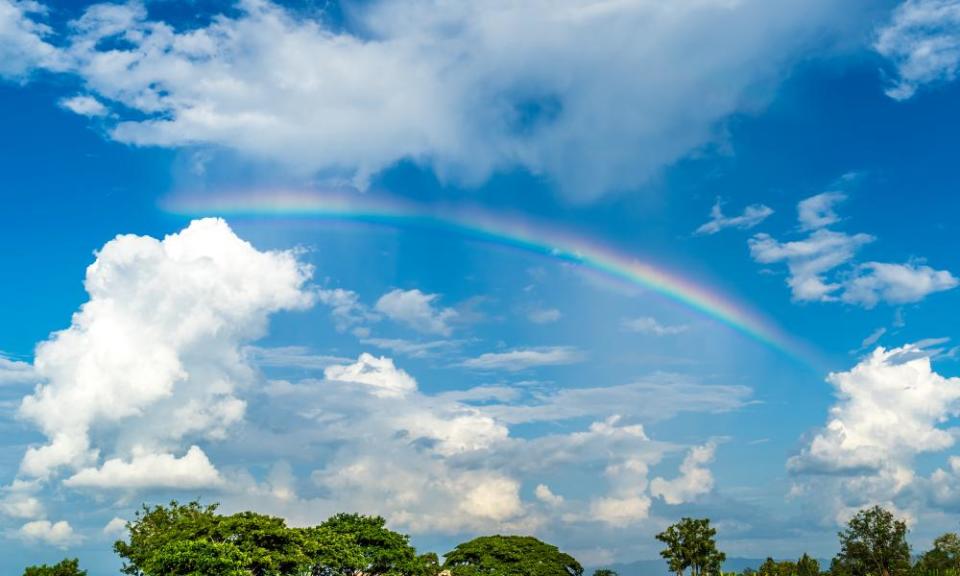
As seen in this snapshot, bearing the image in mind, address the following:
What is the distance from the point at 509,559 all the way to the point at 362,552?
31.6 m

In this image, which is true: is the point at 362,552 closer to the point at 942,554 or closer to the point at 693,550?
the point at 693,550

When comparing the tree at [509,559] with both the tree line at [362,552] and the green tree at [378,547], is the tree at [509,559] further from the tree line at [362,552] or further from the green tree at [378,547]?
the green tree at [378,547]

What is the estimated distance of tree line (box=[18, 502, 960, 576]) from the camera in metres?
60.8

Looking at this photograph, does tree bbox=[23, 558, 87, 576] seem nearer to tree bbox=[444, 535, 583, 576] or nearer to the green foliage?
tree bbox=[444, 535, 583, 576]

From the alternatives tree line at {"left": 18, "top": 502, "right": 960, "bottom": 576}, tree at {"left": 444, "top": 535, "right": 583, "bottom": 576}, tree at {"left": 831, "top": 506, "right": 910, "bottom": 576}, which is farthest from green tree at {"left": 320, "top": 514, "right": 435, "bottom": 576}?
tree at {"left": 831, "top": 506, "right": 910, "bottom": 576}

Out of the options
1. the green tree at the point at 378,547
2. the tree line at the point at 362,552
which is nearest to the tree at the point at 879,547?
the tree line at the point at 362,552

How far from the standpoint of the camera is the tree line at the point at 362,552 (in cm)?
6084

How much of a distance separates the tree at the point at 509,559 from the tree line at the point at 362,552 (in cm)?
16

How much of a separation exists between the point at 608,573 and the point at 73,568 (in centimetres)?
8652

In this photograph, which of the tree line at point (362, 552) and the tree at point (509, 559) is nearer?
the tree line at point (362, 552)

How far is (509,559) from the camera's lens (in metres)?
107

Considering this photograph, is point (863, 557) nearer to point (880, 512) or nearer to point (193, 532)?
point (880, 512)

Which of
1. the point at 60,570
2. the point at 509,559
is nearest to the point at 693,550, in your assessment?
the point at 509,559

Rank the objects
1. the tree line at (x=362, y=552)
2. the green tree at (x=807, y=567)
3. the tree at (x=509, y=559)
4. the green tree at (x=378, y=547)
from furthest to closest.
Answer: the green tree at (x=807, y=567) → the tree at (x=509, y=559) → the green tree at (x=378, y=547) → the tree line at (x=362, y=552)
